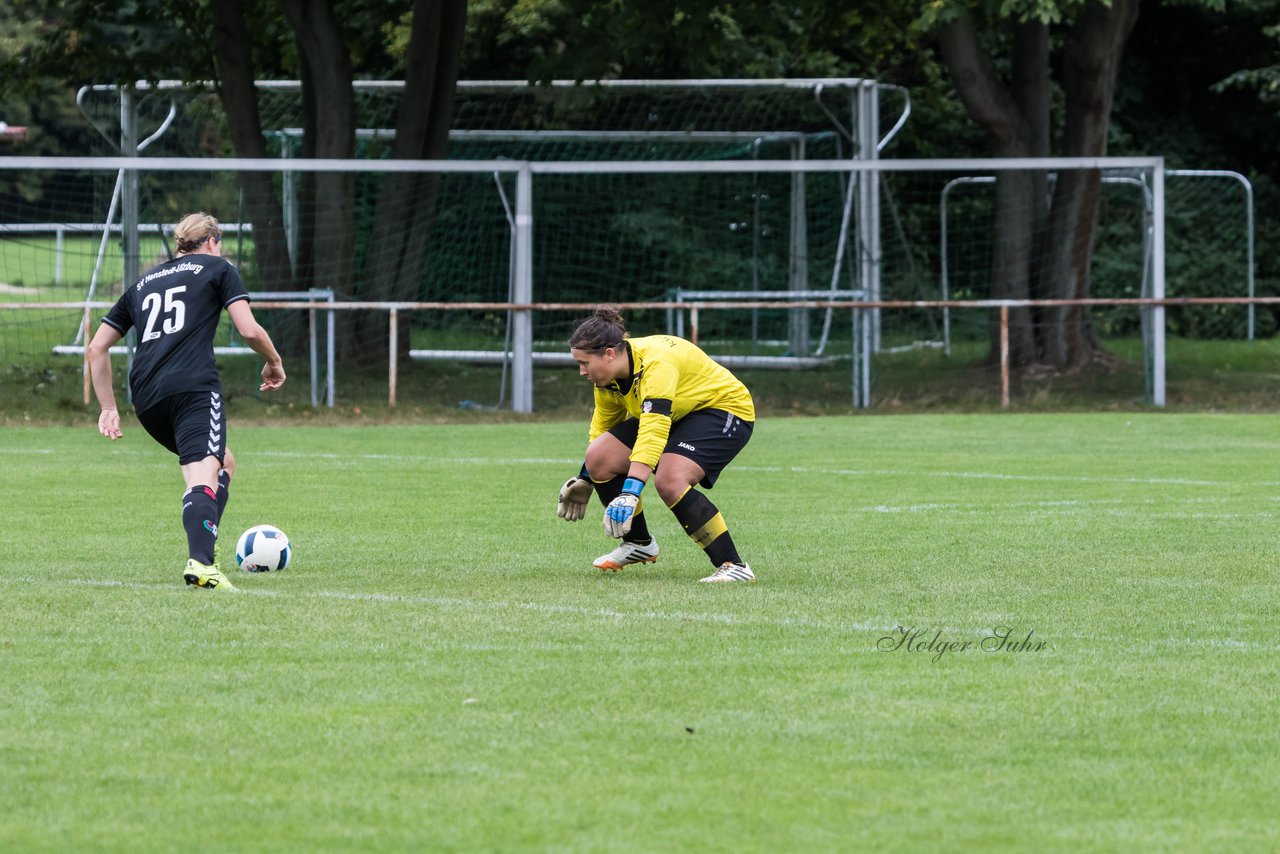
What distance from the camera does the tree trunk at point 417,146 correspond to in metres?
22.7

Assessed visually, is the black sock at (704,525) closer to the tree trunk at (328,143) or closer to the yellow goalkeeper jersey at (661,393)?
the yellow goalkeeper jersey at (661,393)

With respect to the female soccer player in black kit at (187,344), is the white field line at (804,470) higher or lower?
lower

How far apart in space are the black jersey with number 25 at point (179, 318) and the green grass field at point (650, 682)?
88 cm

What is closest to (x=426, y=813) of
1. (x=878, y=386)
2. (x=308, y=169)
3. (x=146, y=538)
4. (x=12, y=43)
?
(x=146, y=538)

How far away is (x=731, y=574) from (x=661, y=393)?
0.87 m

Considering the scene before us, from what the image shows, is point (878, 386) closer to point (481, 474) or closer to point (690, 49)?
point (690, 49)

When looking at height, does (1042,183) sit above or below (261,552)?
above

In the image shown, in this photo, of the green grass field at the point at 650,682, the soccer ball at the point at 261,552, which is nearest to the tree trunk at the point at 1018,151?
the green grass field at the point at 650,682

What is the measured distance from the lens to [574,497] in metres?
8.55

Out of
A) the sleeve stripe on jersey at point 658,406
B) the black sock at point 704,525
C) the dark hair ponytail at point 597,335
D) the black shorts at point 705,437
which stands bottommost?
the black sock at point 704,525

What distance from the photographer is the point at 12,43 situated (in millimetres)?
45938

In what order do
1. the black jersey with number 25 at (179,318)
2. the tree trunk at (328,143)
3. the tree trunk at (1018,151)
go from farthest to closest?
the tree trunk at (1018,151) → the tree trunk at (328,143) → the black jersey with number 25 at (179,318)

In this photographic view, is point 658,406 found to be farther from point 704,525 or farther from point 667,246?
point 667,246

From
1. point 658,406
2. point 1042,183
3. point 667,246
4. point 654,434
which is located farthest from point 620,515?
point 667,246
